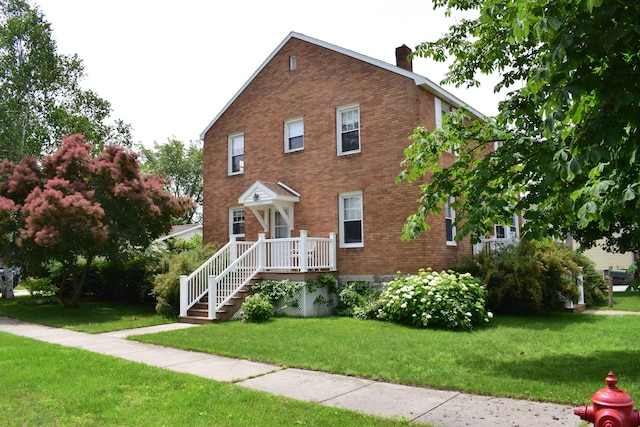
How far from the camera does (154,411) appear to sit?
5.50 m

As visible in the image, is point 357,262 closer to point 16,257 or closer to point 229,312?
point 229,312

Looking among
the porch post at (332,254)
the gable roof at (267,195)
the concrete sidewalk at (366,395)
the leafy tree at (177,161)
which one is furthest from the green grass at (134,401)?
the leafy tree at (177,161)

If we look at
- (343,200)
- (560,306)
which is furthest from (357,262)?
(560,306)

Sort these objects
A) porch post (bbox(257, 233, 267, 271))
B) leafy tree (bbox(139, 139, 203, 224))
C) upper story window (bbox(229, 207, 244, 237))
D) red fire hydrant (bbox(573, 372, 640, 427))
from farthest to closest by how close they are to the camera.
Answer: leafy tree (bbox(139, 139, 203, 224)) < upper story window (bbox(229, 207, 244, 237)) < porch post (bbox(257, 233, 267, 271)) < red fire hydrant (bbox(573, 372, 640, 427))

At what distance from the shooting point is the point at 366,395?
244 inches

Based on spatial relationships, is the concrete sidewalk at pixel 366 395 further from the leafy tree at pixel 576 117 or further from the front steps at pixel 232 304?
the front steps at pixel 232 304

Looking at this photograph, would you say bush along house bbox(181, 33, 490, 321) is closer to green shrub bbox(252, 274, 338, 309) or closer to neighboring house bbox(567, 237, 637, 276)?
green shrub bbox(252, 274, 338, 309)

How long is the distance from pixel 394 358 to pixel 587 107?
5326 millimetres

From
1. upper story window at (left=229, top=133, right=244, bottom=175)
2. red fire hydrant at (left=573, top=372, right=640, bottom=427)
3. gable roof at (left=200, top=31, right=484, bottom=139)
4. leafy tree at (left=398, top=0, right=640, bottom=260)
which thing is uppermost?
gable roof at (left=200, top=31, right=484, bottom=139)

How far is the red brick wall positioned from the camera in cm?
1488

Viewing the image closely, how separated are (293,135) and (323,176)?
2.22 meters

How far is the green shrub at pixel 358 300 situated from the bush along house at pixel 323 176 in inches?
17.5

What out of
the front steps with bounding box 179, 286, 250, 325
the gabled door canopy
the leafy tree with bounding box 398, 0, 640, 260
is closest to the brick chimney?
the gabled door canopy

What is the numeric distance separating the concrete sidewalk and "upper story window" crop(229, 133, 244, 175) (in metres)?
10.7
